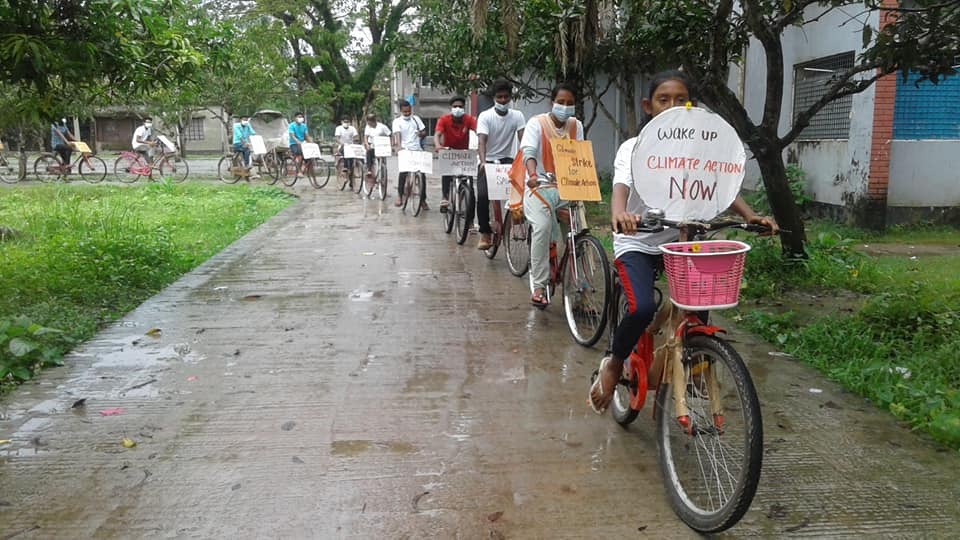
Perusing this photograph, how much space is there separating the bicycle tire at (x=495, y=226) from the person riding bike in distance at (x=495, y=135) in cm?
8

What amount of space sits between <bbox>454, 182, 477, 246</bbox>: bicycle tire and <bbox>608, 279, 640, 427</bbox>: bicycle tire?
17.8 feet

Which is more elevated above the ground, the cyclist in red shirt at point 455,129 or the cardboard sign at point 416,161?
the cyclist in red shirt at point 455,129

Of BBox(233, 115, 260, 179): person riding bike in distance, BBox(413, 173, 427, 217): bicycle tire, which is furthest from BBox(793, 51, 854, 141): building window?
BBox(233, 115, 260, 179): person riding bike in distance

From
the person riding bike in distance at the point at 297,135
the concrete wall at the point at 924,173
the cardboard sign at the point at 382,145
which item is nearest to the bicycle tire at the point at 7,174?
the person riding bike in distance at the point at 297,135

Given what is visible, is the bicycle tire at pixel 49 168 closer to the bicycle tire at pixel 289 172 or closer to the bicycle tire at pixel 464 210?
the bicycle tire at pixel 289 172

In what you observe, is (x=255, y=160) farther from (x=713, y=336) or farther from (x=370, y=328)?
(x=713, y=336)

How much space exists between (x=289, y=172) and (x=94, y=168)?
505 cm

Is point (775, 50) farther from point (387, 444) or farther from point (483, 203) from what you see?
point (387, 444)

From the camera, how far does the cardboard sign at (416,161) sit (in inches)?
500

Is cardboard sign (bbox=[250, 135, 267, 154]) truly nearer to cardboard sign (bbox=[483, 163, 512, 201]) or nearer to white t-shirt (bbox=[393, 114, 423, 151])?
white t-shirt (bbox=[393, 114, 423, 151])

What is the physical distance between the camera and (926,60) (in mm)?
6395

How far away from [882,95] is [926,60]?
4.10 meters

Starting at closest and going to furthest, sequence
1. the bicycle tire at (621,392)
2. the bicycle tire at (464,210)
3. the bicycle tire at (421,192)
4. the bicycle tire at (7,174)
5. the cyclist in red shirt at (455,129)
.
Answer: the bicycle tire at (621,392), the bicycle tire at (464,210), the cyclist in red shirt at (455,129), the bicycle tire at (421,192), the bicycle tire at (7,174)

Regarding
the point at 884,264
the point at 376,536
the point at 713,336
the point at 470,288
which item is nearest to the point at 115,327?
the point at 470,288
